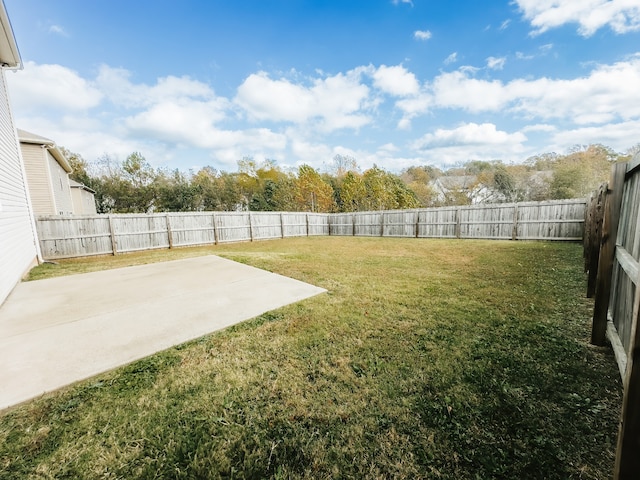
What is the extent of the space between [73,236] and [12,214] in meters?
4.13

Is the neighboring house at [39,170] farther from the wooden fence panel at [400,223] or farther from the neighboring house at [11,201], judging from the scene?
the wooden fence panel at [400,223]

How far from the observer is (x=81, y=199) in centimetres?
2167

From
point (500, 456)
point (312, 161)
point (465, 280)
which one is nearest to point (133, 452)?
point (500, 456)

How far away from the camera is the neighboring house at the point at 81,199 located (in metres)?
20.3

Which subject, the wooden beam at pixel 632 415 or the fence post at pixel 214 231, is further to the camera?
the fence post at pixel 214 231

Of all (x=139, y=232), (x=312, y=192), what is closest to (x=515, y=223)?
(x=139, y=232)

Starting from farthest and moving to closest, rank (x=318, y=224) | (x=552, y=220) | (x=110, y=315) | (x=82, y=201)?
1. (x=82, y=201)
2. (x=318, y=224)
3. (x=552, y=220)
4. (x=110, y=315)

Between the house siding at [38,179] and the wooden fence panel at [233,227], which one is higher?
the house siding at [38,179]

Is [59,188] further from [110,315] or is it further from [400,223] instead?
[400,223]

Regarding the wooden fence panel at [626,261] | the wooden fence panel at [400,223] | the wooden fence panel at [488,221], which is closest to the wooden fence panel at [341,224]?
the wooden fence panel at [400,223]

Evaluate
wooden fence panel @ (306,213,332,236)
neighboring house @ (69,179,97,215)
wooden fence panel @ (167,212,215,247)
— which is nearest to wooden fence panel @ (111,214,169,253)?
wooden fence panel @ (167,212,215,247)

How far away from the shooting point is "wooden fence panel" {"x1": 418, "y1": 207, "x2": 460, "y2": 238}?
12977 millimetres

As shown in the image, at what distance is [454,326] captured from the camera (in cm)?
288

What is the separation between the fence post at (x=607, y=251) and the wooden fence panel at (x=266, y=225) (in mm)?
13500
